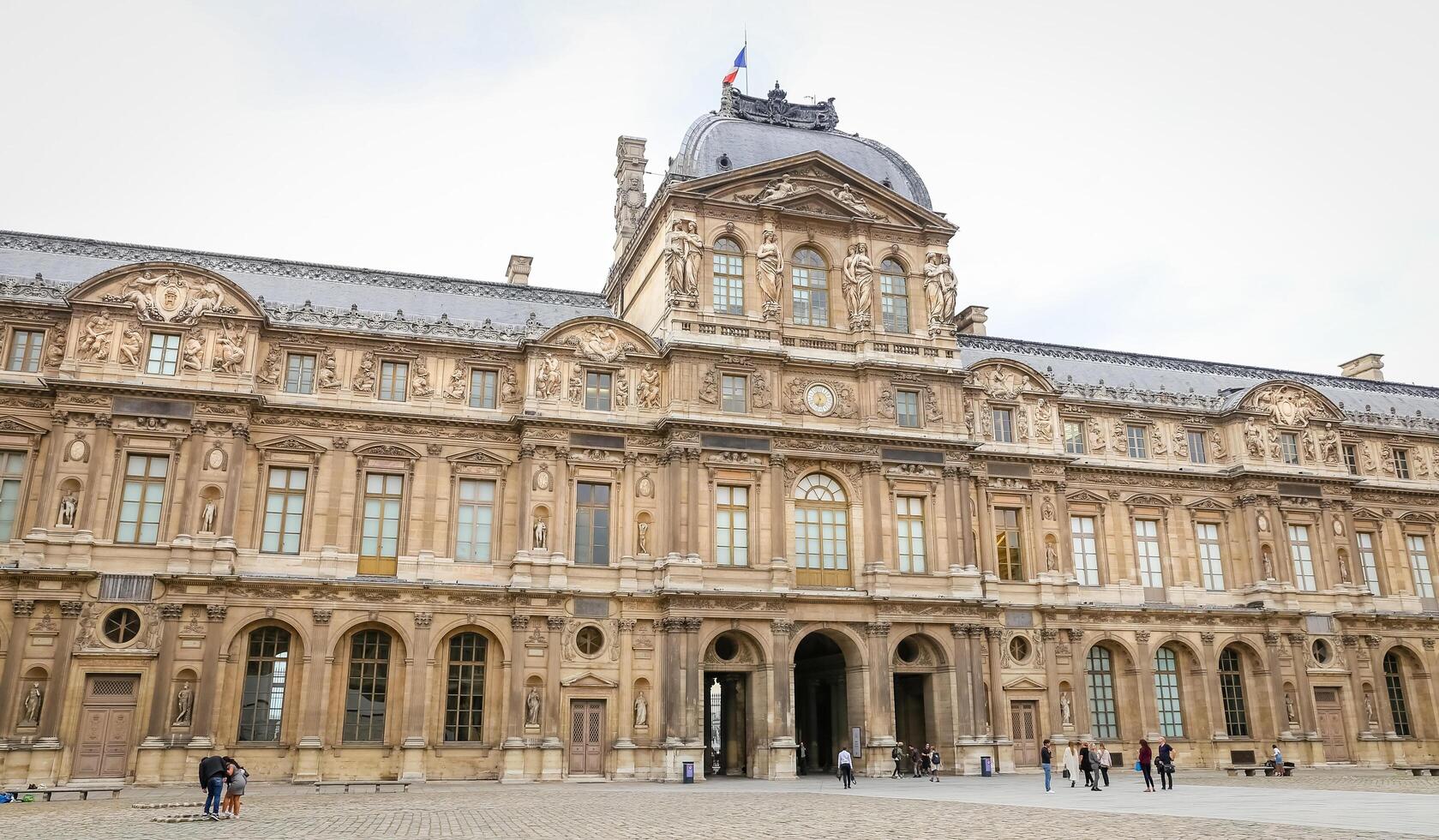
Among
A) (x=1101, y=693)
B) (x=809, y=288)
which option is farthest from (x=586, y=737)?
(x=1101, y=693)

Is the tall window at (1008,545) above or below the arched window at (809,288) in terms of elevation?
below

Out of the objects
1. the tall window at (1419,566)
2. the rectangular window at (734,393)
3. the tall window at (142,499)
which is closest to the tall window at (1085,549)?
the rectangular window at (734,393)

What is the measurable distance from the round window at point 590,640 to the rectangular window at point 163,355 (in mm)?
15730

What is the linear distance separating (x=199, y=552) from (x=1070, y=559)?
104ft

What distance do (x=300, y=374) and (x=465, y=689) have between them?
12.0m

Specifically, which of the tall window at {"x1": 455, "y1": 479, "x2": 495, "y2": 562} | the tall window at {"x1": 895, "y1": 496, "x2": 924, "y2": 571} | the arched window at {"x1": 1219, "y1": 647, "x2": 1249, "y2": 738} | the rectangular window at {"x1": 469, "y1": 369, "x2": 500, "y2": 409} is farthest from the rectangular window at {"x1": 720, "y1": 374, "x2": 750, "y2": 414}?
the arched window at {"x1": 1219, "y1": 647, "x2": 1249, "y2": 738}

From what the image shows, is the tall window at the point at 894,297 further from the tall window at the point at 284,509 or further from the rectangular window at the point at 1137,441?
the tall window at the point at 284,509

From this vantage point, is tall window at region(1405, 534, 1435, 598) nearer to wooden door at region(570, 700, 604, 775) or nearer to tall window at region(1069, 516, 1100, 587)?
tall window at region(1069, 516, 1100, 587)

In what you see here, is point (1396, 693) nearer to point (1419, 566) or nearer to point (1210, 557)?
point (1419, 566)

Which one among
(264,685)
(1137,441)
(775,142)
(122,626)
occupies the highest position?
(775,142)

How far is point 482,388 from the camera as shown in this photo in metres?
38.6

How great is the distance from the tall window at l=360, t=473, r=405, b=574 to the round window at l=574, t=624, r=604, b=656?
6.57 metres

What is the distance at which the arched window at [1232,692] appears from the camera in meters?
43.9

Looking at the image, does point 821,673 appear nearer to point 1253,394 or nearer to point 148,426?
point 1253,394
